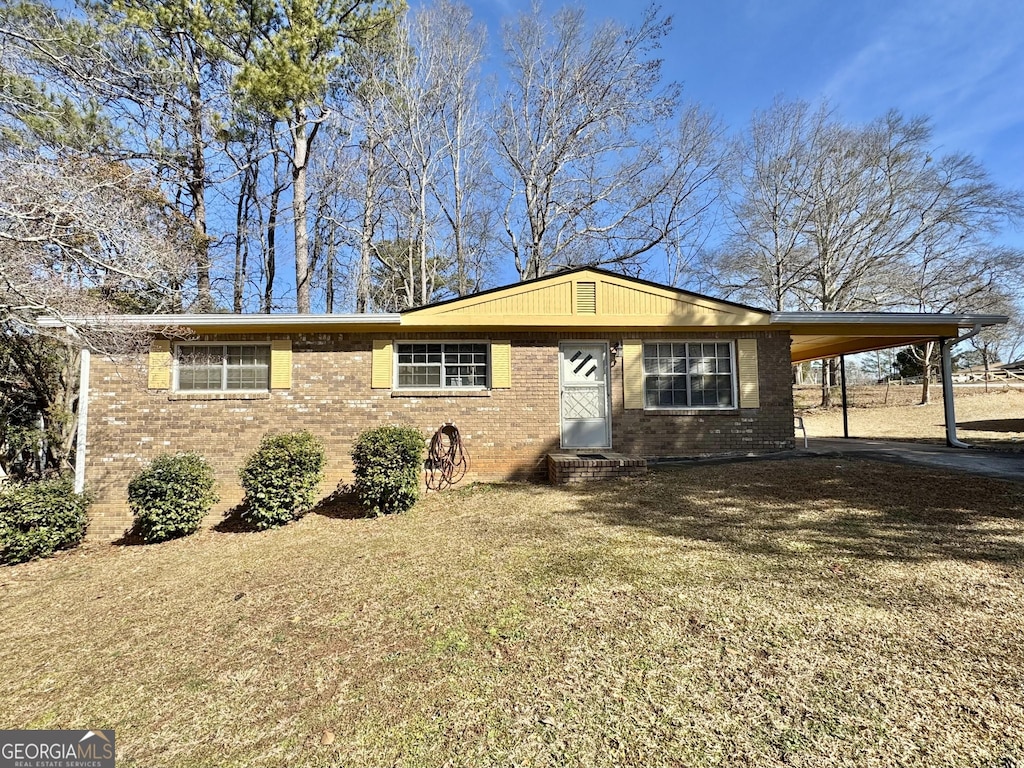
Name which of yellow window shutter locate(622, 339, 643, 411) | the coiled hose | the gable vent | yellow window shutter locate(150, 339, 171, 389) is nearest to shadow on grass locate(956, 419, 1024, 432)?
yellow window shutter locate(622, 339, 643, 411)

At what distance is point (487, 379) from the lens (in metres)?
8.26

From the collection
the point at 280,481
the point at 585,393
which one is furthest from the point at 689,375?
the point at 280,481

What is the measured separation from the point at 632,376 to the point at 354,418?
5.07m

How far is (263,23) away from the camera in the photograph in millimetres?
12516

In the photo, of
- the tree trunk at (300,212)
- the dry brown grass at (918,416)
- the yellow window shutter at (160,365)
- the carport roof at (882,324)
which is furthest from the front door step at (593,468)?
the tree trunk at (300,212)

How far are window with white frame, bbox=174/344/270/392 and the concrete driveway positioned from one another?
32.6 feet

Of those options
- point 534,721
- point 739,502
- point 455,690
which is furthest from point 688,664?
point 739,502

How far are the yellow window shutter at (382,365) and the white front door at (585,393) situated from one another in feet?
10.2

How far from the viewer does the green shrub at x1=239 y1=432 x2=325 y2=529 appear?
6.27 m

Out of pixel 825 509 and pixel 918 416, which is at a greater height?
pixel 918 416

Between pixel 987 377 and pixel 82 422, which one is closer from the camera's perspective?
pixel 82 422

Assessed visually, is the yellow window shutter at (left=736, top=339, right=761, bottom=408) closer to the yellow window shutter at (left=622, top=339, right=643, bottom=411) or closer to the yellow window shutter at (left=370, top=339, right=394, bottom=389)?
the yellow window shutter at (left=622, top=339, right=643, bottom=411)

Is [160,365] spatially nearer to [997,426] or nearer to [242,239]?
[242,239]

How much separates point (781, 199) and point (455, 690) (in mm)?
23085
